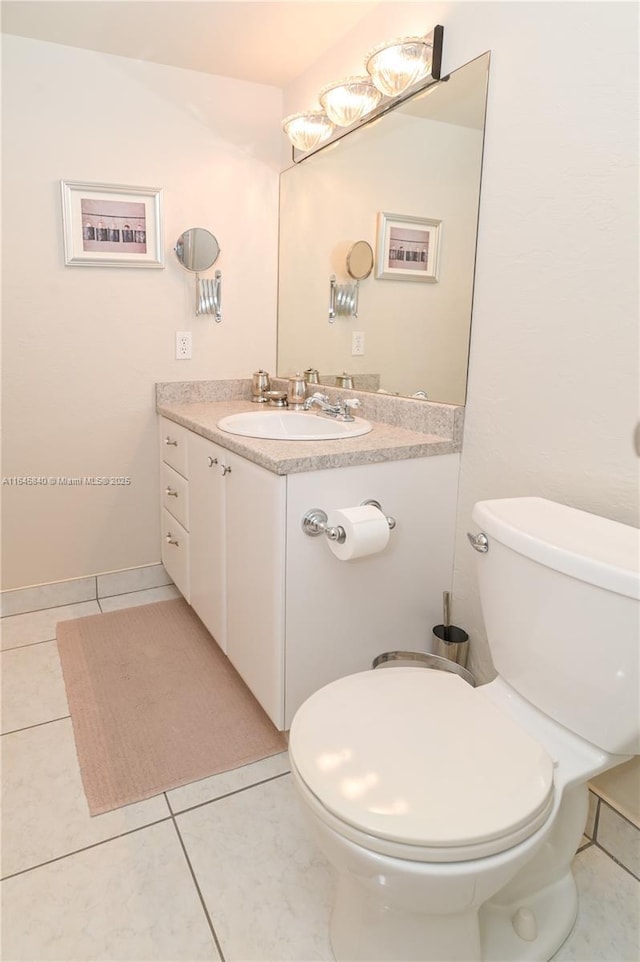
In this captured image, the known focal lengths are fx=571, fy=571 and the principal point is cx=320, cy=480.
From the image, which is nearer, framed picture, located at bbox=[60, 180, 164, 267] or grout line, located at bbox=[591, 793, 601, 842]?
grout line, located at bbox=[591, 793, 601, 842]

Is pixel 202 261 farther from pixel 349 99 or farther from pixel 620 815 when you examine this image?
pixel 620 815

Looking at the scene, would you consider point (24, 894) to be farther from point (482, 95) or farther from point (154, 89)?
point (154, 89)

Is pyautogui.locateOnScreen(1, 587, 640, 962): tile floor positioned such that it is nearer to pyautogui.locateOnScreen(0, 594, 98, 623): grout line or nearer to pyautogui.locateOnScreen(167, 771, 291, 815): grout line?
pyautogui.locateOnScreen(167, 771, 291, 815): grout line

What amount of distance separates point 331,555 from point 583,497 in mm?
598

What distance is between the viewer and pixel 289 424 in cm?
198

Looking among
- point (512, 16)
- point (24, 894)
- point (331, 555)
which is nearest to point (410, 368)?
point (331, 555)

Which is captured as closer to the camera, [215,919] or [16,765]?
[215,919]

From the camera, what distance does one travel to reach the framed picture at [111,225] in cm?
203

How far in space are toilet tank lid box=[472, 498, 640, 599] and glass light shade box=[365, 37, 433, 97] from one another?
121 centimetres

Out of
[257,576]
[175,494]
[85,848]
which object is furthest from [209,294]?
[85,848]

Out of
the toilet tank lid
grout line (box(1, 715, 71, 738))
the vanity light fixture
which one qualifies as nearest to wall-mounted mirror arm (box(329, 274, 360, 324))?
the vanity light fixture

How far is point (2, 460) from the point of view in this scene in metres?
2.12

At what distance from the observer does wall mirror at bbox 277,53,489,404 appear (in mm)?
1508

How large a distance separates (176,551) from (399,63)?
68.0 inches
